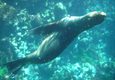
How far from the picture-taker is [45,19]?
13312mm

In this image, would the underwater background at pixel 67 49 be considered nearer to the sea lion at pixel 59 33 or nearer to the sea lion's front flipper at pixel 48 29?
the sea lion at pixel 59 33

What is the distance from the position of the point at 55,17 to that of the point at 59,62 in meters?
3.54

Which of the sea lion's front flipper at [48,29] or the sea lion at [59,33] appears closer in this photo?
the sea lion at [59,33]

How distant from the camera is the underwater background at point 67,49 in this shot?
39.7 feet

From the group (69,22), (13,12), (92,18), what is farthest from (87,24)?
(13,12)

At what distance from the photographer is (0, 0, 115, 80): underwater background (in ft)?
39.7

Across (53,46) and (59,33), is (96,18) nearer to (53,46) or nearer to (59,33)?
(59,33)

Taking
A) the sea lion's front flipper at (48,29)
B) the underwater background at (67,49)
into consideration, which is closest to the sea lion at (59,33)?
the sea lion's front flipper at (48,29)

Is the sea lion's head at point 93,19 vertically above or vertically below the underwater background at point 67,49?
below

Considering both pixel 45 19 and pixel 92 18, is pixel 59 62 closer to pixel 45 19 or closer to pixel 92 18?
pixel 45 19

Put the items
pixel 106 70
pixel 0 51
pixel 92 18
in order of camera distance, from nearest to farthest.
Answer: pixel 92 18
pixel 0 51
pixel 106 70

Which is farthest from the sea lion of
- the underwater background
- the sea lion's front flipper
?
the underwater background

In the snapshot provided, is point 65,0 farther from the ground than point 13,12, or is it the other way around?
point 65,0

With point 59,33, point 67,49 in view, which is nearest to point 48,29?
point 59,33
